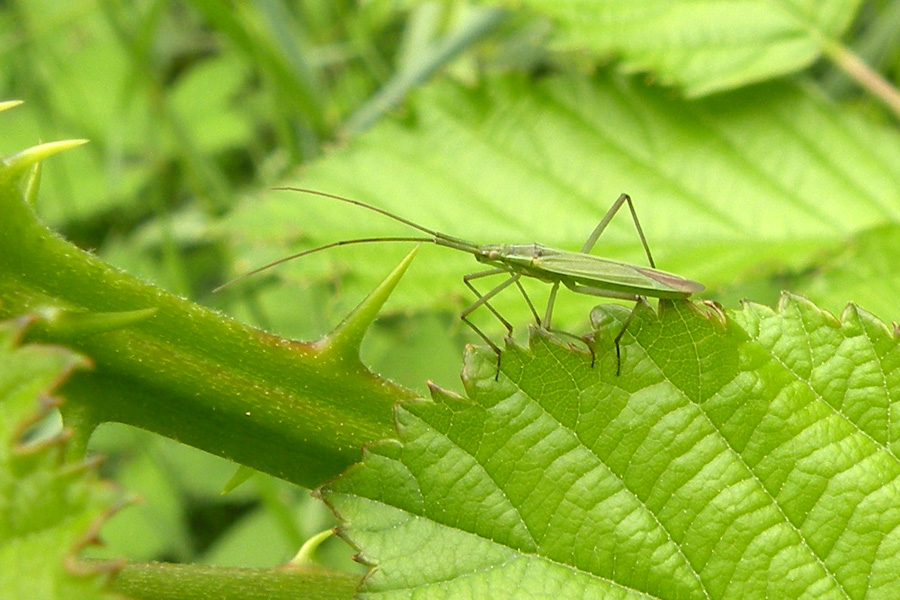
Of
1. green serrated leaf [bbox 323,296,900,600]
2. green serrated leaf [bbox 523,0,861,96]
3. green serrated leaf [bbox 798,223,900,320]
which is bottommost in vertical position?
green serrated leaf [bbox 323,296,900,600]

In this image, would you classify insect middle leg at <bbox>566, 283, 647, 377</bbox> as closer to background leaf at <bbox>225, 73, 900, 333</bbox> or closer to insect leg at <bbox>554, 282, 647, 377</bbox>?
insect leg at <bbox>554, 282, 647, 377</bbox>

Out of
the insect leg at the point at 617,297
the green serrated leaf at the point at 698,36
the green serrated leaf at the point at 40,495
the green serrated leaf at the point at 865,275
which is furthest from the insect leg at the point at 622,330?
the green serrated leaf at the point at 698,36

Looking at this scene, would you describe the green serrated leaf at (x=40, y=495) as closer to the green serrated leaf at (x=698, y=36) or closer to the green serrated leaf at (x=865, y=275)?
the green serrated leaf at (x=865, y=275)

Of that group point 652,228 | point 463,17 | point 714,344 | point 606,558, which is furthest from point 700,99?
point 606,558

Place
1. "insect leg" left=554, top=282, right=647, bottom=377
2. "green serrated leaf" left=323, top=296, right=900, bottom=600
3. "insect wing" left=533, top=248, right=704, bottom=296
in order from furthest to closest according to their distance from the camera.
A: "insect wing" left=533, top=248, right=704, bottom=296 → "insect leg" left=554, top=282, right=647, bottom=377 → "green serrated leaf" left=323, top=296, right=900, bottom=600

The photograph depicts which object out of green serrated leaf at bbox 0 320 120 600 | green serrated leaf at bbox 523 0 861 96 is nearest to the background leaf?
green serrated leaf at bbox 523 0 861 96
